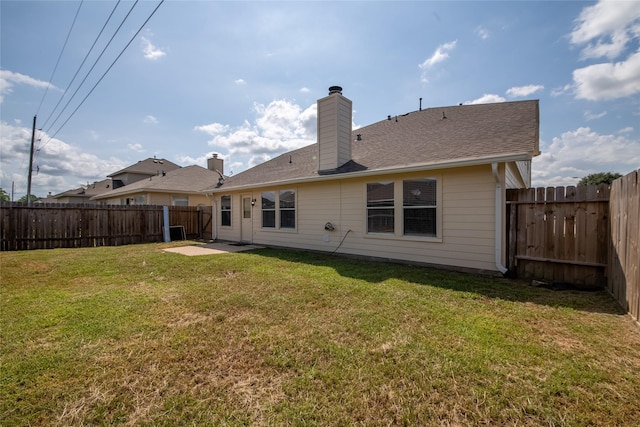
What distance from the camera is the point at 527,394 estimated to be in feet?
6.78

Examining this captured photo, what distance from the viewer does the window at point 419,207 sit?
647 centimetres

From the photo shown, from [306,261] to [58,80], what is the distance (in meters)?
12.8

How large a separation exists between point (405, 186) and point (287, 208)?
4.47 meters

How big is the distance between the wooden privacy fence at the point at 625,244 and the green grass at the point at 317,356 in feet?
0.93

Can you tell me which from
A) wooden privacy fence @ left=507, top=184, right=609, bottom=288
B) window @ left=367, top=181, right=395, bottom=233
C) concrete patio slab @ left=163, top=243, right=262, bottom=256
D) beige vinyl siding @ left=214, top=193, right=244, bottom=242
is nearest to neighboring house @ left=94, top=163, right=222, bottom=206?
beige vinyl siding @ left=214, top=193, right=244, bottom=242

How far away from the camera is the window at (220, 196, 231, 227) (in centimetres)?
1258

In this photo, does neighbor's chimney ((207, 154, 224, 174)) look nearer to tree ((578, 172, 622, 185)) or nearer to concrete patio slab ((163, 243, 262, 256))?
concrete patio slab ((163, 243, 262, 256))

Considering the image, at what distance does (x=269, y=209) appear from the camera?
34.8ft

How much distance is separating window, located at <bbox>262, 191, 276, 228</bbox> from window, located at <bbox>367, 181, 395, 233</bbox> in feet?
13.6

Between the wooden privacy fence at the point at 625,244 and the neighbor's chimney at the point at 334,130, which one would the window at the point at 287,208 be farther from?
the wooden privacy fence at the point at 625,244

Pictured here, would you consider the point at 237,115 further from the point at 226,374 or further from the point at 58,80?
the point at 226,374

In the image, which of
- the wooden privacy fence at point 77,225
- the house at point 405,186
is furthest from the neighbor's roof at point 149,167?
the house at point 405,186

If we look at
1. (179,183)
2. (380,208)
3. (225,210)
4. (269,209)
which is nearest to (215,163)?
(179,183)

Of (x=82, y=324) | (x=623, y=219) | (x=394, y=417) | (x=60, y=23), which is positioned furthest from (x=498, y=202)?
(x=60, y=23)
